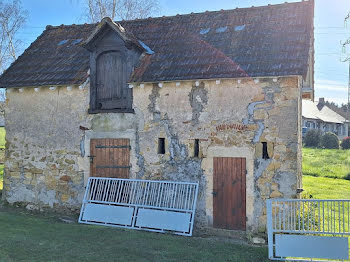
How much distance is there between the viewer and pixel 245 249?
7527mm

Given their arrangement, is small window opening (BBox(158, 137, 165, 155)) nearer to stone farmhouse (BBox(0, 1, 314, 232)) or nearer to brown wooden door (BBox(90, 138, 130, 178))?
stone farmhouse (BBox(0, 1, 314, 232))

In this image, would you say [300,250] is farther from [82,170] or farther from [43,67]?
[43,67]

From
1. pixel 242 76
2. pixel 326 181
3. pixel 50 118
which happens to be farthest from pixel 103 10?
pixel 326 181

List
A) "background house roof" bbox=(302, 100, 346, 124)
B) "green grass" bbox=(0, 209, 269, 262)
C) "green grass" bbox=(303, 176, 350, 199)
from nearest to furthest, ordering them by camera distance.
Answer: "green grass" bbox=(0, 209, 269, 262) < "green grass" bbox=(303, 176, 350, 199) < "background house roof" bbox=(302, 100, 346, 124)

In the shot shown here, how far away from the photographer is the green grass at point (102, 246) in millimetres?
6566

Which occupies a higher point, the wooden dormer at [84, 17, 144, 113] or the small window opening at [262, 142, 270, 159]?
the wooden dormer at [84, 17, 144, 113]

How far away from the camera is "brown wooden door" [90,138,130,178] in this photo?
32.3ft

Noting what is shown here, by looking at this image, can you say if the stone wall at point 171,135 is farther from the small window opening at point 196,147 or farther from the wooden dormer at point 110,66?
the wooden dormer at point 110,66

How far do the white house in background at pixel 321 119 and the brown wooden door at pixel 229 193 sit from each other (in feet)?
109

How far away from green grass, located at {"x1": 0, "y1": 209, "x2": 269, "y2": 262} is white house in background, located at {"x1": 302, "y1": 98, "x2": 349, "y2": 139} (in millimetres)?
34698

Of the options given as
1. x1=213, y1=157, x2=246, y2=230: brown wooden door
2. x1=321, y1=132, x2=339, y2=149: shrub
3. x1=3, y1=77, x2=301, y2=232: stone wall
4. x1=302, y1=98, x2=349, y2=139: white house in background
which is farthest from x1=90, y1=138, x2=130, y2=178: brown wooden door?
x1=302, y1=98, x2=349, y2=139: white house in background

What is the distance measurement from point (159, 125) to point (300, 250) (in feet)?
15.0

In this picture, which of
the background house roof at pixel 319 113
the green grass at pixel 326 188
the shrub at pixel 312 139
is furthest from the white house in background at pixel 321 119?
the green grass at pixel 326 188

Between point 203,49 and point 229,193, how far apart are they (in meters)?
3.88
